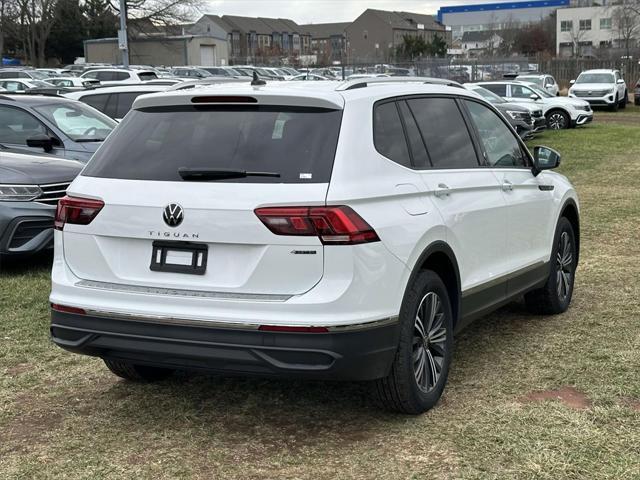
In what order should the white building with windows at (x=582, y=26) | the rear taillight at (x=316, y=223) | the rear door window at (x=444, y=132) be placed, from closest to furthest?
1. the rear taillight at (x=316, y=223)
2. the rear door window at (x=444, y=132)
3. the white building with windows at (x=582, y=26)

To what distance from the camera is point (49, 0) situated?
228ft

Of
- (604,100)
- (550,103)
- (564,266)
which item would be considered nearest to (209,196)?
(564,266)

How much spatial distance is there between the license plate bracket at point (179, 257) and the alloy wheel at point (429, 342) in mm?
1148

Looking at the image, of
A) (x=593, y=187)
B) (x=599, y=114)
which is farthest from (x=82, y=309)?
(x=599, y=114)

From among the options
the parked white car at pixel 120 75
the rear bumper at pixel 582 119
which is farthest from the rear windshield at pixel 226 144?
the parked white car at pixel 120 75

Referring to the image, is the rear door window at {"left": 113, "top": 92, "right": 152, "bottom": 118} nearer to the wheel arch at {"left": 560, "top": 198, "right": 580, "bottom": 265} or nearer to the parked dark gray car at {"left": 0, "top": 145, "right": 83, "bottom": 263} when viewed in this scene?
the parked dark gray car at {"left": 0, "top": 145, "right": 83, "bottom": 263}

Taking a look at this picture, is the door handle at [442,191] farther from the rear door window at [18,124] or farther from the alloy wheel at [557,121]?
the alloy wheel at [557,121]

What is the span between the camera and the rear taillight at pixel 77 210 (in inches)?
169

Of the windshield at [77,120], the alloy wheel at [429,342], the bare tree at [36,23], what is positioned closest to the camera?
the alloy wheel at [429,342]

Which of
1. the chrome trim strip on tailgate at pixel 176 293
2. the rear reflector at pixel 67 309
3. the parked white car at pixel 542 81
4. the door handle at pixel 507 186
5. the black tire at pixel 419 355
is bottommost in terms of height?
the black tire at pixel 419 355

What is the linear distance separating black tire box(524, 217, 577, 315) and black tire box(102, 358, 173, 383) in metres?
2.84

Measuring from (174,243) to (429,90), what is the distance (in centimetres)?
196

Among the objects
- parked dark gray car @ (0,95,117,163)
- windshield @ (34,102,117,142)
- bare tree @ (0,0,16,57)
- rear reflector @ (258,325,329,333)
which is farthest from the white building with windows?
rear reflector @ (258,325,329,333)

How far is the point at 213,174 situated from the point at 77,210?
2.55ft
